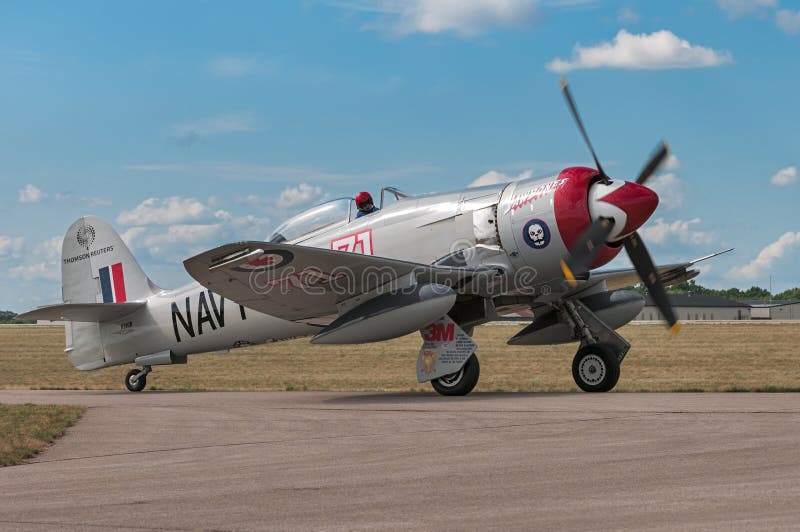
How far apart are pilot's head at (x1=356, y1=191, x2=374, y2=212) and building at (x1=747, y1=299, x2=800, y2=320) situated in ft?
405

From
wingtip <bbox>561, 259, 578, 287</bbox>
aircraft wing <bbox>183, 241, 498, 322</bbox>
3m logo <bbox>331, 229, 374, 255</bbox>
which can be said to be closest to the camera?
aircraft wing <bbox>183, 241, 498, 322</bbox>

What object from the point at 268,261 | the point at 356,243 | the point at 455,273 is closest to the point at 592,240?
the point at 455,273

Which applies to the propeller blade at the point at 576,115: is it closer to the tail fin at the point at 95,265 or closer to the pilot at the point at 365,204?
the pilot at the point at 365,204

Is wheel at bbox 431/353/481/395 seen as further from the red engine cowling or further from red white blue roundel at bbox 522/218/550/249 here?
the red engine cowling

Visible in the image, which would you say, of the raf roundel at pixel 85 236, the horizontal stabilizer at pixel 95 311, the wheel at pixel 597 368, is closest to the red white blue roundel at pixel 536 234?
the wheel at pixel 597 368

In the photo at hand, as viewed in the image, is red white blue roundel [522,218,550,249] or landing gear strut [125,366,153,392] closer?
red white blue roundel [522,218,550,249]

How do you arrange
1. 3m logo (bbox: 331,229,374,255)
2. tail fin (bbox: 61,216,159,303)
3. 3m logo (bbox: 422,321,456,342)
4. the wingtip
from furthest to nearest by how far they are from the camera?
tail fin (bbox: 61,216,159,303) < 3m logo (bbox: 331,229,374,255) < 3m logo (bbox: 422,321,456,342) < the wingtip

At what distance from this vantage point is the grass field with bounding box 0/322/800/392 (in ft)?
70.3

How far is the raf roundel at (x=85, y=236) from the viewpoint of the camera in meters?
Result: 19.5

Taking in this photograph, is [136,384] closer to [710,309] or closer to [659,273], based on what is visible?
[659,273]

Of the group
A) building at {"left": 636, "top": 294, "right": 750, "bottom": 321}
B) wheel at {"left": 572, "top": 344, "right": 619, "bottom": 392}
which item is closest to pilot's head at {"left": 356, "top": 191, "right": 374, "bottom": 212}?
wheel at {"left": 572, "top": 344, "right": 619, "bottom": 392}

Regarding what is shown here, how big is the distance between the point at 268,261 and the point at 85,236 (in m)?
7.83

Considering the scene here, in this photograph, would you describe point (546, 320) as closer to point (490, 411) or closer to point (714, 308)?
point (490, 411)

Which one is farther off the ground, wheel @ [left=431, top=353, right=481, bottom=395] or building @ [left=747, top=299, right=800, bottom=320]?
wheel @ [left=431, top=353, right=481, bottom=395]
